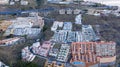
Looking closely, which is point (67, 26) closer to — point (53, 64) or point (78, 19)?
point (78, 19)

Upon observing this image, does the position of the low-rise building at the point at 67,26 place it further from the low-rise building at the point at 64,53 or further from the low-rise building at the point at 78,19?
the low-rise building at the point at 64,53

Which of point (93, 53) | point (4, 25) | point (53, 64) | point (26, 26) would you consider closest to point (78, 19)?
point (26, 26)

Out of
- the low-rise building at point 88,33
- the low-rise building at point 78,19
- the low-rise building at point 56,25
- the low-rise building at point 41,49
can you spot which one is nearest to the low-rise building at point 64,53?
the low-rise building at point 41,49

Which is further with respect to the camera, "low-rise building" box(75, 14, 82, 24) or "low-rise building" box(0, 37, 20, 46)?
"low-rise building" box(75, 14, 82, 24)

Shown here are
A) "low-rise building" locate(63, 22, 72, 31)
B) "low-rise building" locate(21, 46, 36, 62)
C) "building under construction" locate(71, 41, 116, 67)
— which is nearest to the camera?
"building under construction" locate(71, 41, 116, 67)

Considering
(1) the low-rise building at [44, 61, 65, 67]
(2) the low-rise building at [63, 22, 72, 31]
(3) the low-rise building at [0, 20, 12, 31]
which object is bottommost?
(1) the low-rise building at [44, 61, 65, 67]

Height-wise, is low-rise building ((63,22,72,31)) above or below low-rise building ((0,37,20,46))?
below

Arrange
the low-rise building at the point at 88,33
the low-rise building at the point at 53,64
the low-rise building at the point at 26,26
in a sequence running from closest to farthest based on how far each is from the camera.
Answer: the low-rise building at the point at 53,64 → the low-rise building at the point at 88,33 → the low-rise building at the point at 26,26

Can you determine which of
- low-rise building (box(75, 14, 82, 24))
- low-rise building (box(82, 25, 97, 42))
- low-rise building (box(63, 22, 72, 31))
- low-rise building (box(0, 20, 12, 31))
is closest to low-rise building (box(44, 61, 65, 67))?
low-rise building (box(82, 25, 97, 42))

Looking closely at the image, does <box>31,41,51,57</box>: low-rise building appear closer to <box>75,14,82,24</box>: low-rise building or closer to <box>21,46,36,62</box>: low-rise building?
<box>21,46,36,62</box>: low-rise building
